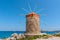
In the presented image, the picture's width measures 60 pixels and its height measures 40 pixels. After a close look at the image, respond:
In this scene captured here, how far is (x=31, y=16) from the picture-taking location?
11.4 metres

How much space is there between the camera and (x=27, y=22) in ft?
37.9

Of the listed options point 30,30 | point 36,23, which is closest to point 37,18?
point 36,23

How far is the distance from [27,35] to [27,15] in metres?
1.70

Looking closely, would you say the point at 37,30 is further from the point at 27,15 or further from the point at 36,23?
the point at 27,15

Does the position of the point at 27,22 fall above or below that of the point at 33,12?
below

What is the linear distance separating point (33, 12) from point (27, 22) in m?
1.02

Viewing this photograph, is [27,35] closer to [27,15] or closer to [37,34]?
[37,34]

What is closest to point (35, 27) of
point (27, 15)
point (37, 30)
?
point (37, 30)

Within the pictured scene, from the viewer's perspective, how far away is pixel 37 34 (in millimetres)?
11312

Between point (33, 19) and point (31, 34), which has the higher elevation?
point (33, 19)

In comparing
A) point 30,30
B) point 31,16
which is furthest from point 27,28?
point 31,16

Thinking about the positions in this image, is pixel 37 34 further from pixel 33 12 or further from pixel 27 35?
pixel 33 12

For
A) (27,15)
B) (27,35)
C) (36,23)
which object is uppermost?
(27,15)

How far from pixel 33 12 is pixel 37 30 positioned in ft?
5.23
